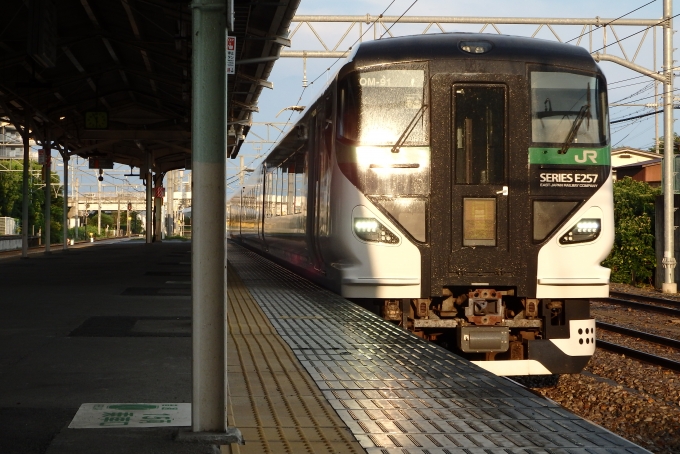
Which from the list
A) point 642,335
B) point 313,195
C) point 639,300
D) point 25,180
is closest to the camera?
point 313,195

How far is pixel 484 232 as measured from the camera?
8.00m

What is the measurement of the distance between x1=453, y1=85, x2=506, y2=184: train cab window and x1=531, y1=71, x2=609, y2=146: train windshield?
33 cm

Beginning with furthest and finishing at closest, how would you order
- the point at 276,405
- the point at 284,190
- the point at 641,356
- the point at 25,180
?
1. the point at 25,180
2. the point at 284,190
3. the point at 641,356
4. the point at 276,405

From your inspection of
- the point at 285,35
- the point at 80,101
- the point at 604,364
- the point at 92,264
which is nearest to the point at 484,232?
the point at 604,364

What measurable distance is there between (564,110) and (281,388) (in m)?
4.26

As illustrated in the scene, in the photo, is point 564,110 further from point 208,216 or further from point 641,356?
point 208,216

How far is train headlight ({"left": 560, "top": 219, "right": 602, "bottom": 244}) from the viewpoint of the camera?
7.95 m

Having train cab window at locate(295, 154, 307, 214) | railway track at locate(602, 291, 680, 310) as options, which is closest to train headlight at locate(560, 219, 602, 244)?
train cab window at locate(295, 154, 307, 214)

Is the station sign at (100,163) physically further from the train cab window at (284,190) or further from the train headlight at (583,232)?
the train headlight at (583,232)

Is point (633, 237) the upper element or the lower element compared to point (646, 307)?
upper

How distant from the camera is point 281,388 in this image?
202 inches

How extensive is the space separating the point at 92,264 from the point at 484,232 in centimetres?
1339

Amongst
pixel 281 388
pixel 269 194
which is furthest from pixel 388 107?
pixel 269 194

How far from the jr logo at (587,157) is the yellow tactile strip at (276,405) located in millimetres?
3073
